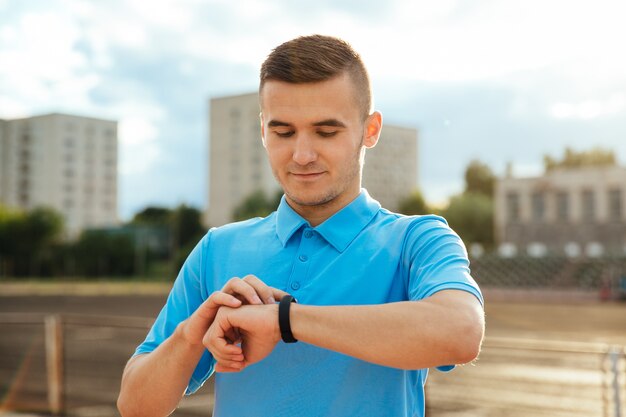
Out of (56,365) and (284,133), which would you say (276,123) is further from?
(56,365)

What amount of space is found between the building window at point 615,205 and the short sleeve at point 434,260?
56.4m

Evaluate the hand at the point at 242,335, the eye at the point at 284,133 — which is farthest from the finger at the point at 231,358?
the eye at the point at 284,133

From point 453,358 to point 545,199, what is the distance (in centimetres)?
5854

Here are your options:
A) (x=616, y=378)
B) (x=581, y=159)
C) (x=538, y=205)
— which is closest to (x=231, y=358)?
(x=616, y=378)

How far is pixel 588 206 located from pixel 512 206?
617cm

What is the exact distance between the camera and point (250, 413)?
5.42 feet

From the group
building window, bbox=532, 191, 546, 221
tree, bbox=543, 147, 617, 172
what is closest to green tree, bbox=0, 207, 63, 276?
building window, bbox=532, 191, 546, 221

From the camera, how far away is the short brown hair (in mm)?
1631

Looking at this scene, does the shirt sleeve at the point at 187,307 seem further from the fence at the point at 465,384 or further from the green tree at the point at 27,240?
the green tree at the point at 27,240

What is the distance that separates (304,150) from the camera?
5.44ft

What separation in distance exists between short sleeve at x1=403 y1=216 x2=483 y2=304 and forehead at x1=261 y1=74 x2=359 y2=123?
32cm

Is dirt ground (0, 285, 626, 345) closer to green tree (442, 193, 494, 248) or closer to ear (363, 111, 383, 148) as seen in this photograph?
ear (363, 111, 383, 148)

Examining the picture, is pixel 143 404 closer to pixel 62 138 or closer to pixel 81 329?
pixel 81 329

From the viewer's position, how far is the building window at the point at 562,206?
183ft
